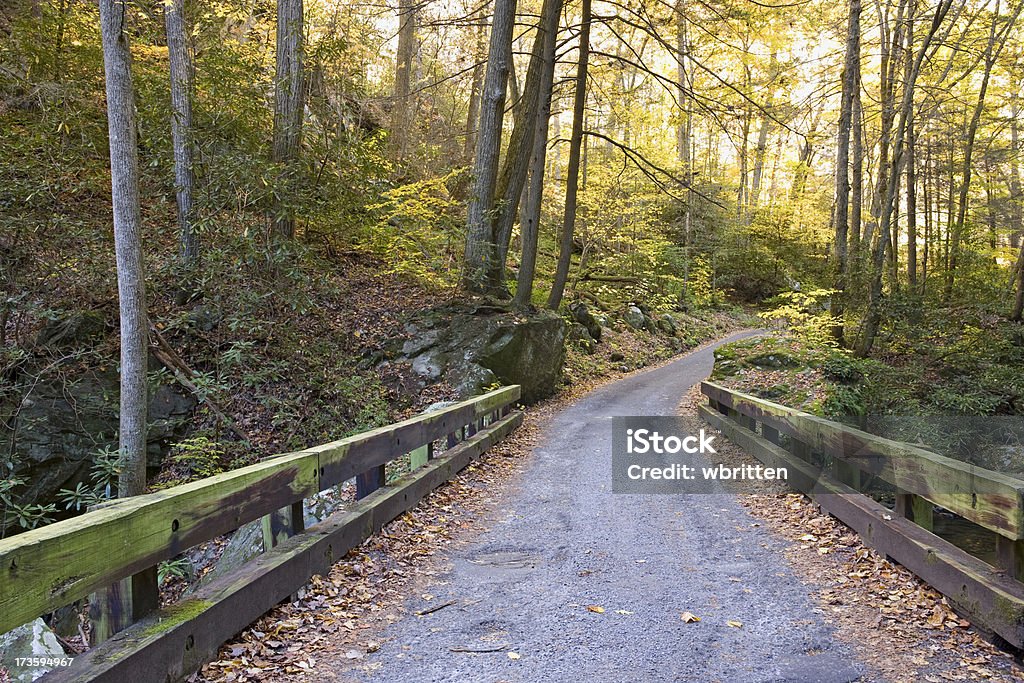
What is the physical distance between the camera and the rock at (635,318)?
24.0 meters

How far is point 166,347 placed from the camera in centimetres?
979

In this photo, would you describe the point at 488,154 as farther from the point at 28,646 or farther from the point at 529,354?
the point at 28,646

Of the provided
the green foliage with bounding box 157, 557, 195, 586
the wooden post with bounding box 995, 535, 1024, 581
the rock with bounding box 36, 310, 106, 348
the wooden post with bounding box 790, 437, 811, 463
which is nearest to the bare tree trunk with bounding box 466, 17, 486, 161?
the rock with bounding box 36, 310, 106, 348

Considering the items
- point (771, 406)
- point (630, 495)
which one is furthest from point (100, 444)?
point (771, 406)

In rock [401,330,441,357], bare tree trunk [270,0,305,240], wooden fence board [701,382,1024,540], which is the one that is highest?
bare tree trunk [270,0,305,240]

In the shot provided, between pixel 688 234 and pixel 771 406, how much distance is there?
931 inches

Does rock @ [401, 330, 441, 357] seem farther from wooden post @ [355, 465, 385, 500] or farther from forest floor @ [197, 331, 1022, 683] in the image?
wooden post @ [355, 465, 385, 500]

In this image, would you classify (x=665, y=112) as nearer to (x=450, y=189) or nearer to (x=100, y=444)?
(x=450, y=189)

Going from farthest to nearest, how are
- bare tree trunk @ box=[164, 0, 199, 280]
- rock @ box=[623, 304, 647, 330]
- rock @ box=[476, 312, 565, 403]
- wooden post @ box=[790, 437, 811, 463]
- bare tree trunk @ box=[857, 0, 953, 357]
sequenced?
1. rock @ box=[623, 304, 647, 330]
2. rock @ box=[476, 312, 565, 403]
3. bare tree trunk @ box=[857, 0, 953, 357]
4. bare tree trunk @ box=[164, 0, 199, 280]
5. wooden post @ box=[790, 437, 811, 463]

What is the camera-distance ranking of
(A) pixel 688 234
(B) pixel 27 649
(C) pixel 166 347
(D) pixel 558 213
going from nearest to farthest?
(B) pixel 27 649 < (C) pixel 166 347 < (D) pixel 558 213 < (A) pixel 688 234

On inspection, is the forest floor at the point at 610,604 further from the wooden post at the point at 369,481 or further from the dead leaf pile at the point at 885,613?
the wooden post at the point at 369,481

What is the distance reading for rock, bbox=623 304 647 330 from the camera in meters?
24.0

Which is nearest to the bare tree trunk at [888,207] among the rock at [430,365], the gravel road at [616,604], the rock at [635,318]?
the rock at [430,365]

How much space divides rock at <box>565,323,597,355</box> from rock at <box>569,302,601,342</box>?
224 mm
